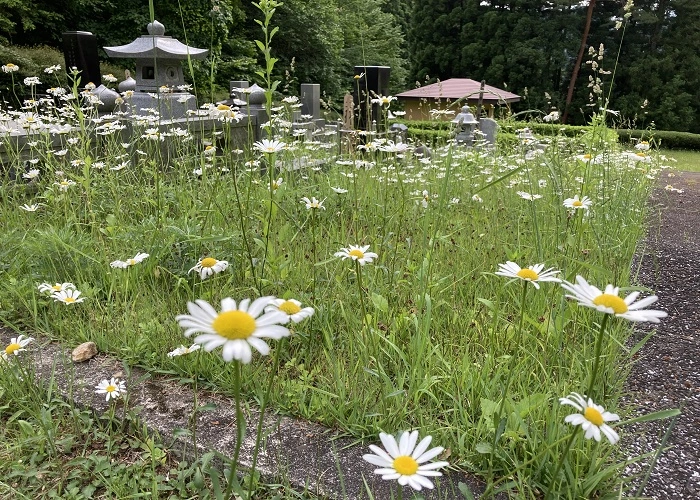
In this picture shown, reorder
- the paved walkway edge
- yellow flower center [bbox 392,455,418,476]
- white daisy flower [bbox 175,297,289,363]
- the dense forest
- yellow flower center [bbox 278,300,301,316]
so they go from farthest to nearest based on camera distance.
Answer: the dense forest < the paved walkway edge < yellow flower center [bbox 278,300,301,316] < yellow flower center [bbox 392,455,418,476] < white daisy flower [bbox 175,297,289,363]

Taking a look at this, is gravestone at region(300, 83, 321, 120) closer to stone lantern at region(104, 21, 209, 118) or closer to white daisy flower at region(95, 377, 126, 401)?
stone lantern at region(104, 21, 209, 118)

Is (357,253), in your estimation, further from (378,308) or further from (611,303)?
(611,303)

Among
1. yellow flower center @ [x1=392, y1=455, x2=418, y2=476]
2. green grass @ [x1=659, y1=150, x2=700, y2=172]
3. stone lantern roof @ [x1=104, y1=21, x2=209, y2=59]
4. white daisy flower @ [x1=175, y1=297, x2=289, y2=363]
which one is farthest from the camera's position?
green grass @ [x1=659, y1=150, x2=700, y2=172]

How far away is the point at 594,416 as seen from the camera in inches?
28.8

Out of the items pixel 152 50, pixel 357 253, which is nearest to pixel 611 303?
pixel 357 253

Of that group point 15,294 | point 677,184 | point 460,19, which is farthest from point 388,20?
point 15,294

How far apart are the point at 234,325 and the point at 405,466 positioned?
0.33m

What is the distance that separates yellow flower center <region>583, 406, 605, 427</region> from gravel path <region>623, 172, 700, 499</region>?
Result: 1.92ft

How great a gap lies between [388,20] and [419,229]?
74.9 feet

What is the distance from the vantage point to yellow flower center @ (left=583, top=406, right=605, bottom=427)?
728mm

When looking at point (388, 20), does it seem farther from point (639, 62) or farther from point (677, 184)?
point (677, 184)

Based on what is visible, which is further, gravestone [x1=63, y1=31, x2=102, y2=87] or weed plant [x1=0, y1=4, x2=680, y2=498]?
gravestone [x1=63, y1=31, x2=102, y2=87]

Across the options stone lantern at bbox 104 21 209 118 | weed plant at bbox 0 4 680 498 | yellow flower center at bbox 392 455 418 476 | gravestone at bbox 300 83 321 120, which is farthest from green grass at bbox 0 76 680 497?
gravestone at bbox 300 83 321 120

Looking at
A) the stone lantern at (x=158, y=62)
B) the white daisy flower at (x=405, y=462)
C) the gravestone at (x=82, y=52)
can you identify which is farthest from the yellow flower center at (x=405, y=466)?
the gravestone at (x=82, y=52)
